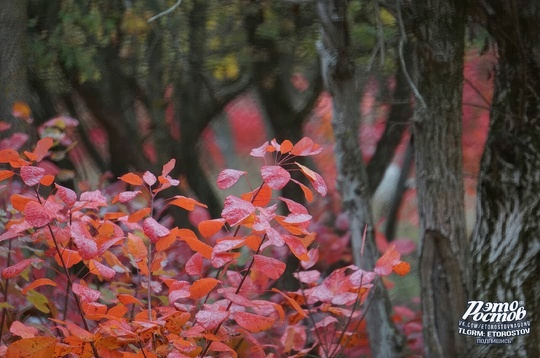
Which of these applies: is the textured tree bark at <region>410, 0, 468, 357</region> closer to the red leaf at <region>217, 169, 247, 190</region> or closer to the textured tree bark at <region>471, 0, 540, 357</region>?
the textured tree bark at <region>471, 0, 540, 357</region>

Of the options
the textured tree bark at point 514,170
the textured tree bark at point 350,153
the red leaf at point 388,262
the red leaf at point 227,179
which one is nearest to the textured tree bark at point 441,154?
the textured tree bark at point 514,170

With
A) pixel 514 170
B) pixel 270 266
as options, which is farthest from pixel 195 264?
→ pixel 514 170

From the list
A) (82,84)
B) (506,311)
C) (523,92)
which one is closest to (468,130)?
(523,92)

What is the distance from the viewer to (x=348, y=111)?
2.90 m

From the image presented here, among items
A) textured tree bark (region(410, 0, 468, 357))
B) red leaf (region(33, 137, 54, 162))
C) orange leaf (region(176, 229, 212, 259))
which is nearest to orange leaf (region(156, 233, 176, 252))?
orange leaf (region(176, 229, 212, 259))

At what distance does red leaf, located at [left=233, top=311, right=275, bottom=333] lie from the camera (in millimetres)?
1448

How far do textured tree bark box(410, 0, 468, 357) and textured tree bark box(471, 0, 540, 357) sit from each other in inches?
4.5

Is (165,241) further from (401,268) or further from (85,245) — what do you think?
(401,268)

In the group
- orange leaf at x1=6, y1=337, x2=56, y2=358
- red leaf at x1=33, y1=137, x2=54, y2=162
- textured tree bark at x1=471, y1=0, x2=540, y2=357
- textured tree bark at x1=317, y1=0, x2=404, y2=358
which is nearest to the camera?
orange leaf at x1=6, y1=337, x2=56, y2=358

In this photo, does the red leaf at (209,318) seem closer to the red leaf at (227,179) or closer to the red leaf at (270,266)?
the red leaf at (270,266)

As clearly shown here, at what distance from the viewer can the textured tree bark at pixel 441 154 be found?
2.74 m

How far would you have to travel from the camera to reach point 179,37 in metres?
3.98

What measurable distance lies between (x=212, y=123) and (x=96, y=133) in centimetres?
76

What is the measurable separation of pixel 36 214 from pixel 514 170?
1.92 m
